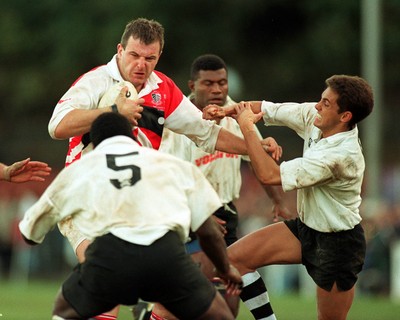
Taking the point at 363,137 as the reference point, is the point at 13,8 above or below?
above

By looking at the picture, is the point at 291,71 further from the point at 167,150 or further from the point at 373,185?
the point at 167,150

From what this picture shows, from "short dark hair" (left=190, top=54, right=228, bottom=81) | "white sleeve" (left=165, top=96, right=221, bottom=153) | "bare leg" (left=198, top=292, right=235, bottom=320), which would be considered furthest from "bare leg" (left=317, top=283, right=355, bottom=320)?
"short dark hair" (left=190, top=54, right=228, bottom=81)

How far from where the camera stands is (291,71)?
3042 centimetres

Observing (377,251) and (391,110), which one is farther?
(391,110)

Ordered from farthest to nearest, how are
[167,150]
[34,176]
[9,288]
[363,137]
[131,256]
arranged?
[363,137], [9,288], [167,150], [34,176], [131,256]

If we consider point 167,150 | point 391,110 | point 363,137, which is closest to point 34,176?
point 167,150

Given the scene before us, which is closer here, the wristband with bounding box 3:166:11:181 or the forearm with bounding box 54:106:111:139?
the forearm with bounding box 54:106:111:139

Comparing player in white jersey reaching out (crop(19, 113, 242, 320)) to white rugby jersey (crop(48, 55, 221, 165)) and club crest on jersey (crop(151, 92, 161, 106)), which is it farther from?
club crest on jersey (crop(151, 92, 161, 106))

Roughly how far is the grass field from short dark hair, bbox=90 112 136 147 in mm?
6425

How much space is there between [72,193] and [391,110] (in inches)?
899

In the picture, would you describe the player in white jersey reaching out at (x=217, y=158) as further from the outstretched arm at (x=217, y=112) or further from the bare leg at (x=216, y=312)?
the bare leg at (x=216, y=312)

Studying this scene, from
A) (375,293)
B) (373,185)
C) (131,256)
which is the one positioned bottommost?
(375,293)

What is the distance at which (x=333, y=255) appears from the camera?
937 cm

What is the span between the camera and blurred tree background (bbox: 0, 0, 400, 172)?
29.6m
